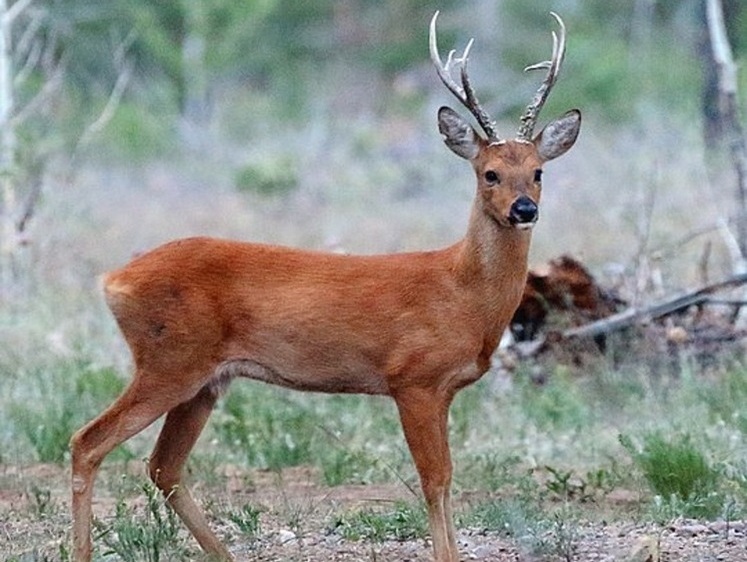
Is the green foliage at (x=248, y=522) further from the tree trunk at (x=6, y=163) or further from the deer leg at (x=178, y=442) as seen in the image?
the tree trunk at (x=6, y=163)

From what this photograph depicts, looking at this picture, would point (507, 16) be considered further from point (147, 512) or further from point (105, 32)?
point (147, 512)

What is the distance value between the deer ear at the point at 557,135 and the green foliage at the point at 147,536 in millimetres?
2082

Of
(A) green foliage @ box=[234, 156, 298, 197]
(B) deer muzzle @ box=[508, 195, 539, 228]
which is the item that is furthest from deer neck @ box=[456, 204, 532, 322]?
(A) green foliage @ box=[234, 156, 298, 197]

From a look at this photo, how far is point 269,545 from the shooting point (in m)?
7.09

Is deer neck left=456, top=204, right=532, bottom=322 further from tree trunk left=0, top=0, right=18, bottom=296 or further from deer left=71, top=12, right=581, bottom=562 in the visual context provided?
tree trunk left=0, top=0, right=18, bottom=296

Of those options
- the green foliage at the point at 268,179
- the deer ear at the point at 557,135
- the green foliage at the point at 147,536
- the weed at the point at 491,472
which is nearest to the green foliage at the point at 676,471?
the weed at the point at 491,472

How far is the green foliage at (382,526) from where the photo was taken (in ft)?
23.5

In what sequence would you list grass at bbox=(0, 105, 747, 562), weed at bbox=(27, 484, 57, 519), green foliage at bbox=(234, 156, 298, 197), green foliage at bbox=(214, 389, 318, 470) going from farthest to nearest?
green foliage at bbox=(234, 156, 298, 197), green foliage at bbox=(214, 389, 318, 470), weed at bbox=(27, 484, 57, 519), grass at bbox=(0, 105, 747, 562)

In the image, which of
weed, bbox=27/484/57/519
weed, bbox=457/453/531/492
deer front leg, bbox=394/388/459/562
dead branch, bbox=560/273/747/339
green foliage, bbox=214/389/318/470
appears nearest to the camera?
deer front leg, bbox=394/388/459/562

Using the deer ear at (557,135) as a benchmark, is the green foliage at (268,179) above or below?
below

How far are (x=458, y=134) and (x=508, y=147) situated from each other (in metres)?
0.25

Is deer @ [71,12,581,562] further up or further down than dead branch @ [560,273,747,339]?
further up

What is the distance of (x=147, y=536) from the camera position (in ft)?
21.7

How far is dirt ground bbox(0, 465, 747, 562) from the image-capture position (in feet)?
22.1
